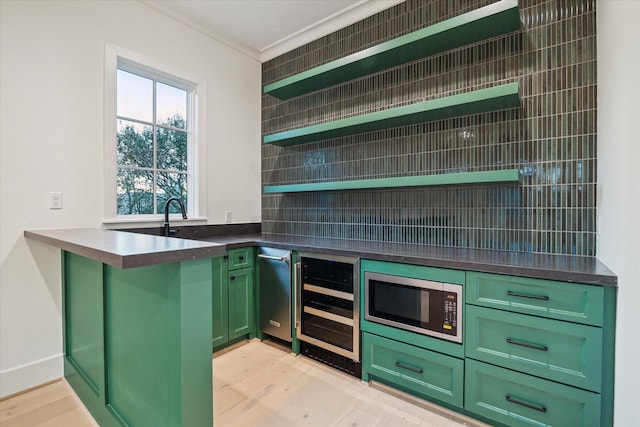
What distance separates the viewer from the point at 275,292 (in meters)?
2.55

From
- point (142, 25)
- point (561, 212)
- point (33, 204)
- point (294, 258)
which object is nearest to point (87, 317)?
point (33, 204)

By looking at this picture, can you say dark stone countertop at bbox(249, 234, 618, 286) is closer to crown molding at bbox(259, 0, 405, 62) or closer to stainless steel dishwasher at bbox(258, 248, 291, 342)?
stainless steel dishwasher at bbox(258, 248, 291, 342)

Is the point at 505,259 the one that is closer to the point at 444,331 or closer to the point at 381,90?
the point at 444,331

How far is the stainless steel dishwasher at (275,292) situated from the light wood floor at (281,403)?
33 cm

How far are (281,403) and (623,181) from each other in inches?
78.5

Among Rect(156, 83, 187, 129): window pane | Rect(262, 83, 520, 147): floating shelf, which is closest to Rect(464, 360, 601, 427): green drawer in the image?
Rect(262, 83, 520, 147): floating shelf

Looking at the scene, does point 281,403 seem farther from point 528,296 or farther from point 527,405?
point 528,296

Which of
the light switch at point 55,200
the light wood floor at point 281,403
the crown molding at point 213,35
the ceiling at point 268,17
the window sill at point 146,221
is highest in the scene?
the ceiling at point 268,17

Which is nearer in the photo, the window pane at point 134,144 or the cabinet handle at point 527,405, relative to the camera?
the cabinet handle at point 527,405

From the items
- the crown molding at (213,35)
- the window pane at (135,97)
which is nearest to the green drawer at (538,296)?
the window pane at (135,97)

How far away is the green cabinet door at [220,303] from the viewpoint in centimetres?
240

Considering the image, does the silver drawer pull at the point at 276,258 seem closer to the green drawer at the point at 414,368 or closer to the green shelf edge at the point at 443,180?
the green shelf edge at the point at 443,180

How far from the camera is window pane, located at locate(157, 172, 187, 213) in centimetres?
273

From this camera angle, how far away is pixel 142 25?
2500 mm
